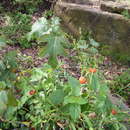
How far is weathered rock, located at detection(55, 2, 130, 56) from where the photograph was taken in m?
4.35

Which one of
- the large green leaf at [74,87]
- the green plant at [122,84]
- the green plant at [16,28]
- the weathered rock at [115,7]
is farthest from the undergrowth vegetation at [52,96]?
the weathered rock at [115,7]

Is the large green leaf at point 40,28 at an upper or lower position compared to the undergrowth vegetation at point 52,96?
upper

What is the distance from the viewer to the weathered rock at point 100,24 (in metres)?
4.35

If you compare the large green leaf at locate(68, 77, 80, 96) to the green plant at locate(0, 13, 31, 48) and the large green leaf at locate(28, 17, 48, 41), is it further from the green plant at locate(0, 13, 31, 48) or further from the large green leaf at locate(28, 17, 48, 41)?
the green plant at locate(0, 13, 31, 48)

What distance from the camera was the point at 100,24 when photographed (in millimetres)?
4457

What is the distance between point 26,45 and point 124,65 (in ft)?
5.14

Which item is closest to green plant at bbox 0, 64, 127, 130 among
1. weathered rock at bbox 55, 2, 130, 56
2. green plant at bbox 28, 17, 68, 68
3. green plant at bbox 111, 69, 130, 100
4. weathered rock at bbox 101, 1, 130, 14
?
green plant at bbox 28, 17, 68, 68

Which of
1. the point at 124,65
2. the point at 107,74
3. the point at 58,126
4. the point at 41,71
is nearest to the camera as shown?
the point at 58,126

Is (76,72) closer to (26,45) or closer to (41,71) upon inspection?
(26,45)

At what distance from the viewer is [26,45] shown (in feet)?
13.9

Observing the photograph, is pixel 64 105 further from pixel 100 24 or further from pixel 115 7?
pixel 115 7

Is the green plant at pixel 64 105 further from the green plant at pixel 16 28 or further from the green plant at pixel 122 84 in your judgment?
the green plant at pixel 16 28

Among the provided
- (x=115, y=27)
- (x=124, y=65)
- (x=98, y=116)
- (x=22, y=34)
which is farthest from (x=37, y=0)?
(x=98, y=116)

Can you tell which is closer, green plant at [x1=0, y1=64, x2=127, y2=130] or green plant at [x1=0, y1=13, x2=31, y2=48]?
green plant at [x1=0, y1=64, x2=127, y2=130]
